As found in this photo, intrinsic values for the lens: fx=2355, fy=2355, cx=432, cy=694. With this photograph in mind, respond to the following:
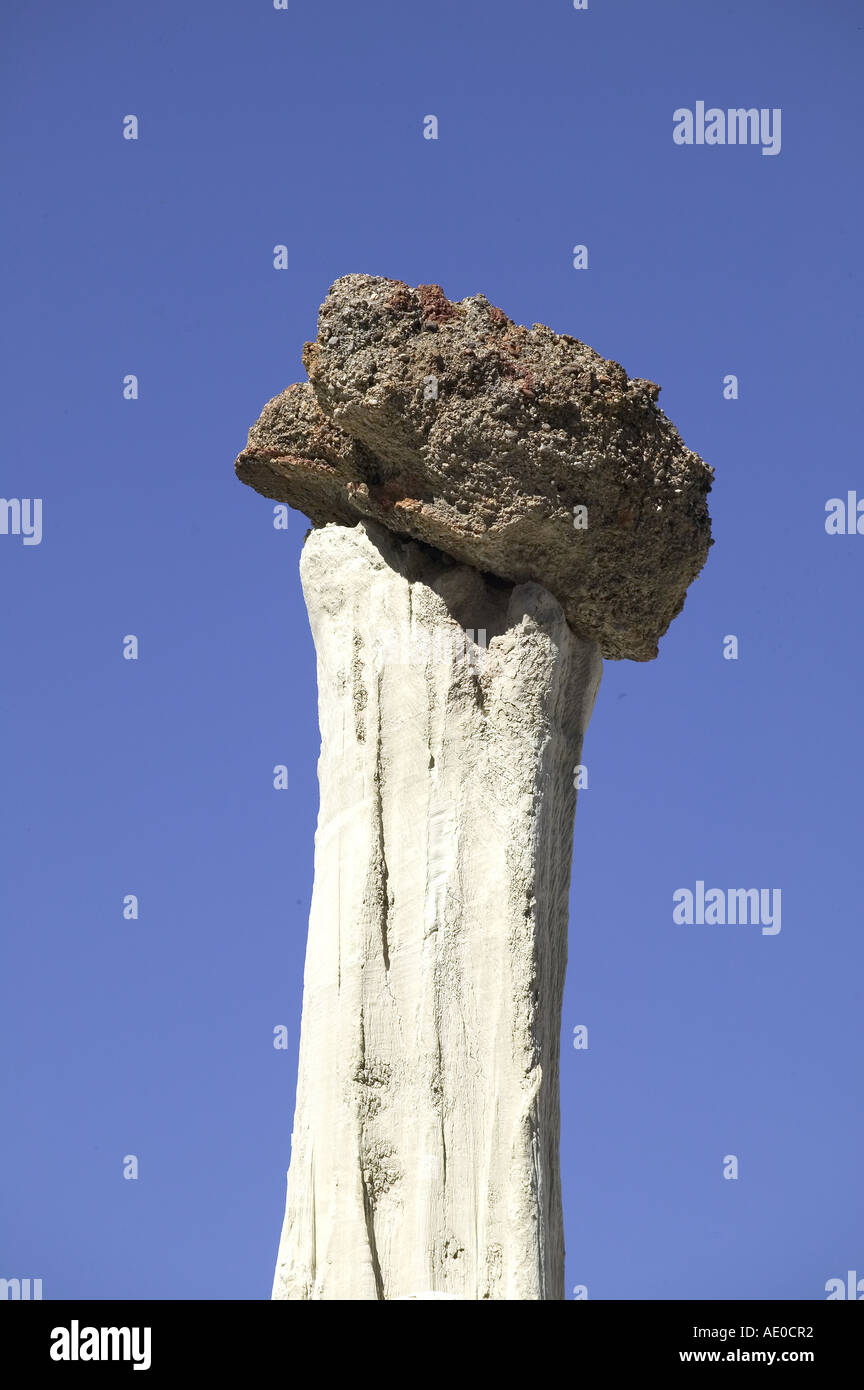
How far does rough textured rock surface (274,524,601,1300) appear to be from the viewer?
46.6 ft

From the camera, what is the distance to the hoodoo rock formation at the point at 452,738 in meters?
14.3

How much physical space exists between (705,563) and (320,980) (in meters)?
3.85

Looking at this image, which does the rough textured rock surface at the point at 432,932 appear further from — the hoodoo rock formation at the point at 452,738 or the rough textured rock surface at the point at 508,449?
the rough textured rock surface at the point at 508,449

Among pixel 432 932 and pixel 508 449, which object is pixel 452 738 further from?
pixel 508 449

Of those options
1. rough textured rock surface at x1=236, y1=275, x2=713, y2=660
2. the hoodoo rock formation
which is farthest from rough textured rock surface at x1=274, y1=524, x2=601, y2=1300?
rough textured rock surface at x1=236, y1=275, x2=713, y2=660

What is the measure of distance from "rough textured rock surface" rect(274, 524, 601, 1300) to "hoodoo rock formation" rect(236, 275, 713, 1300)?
0.05 feet

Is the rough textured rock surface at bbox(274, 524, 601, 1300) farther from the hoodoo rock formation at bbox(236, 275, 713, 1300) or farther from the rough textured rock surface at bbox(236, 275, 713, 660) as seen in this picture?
the rough textured rock surface at bbox(236, 275, 713, 660)

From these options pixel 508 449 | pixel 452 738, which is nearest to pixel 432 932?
pixel 452 738

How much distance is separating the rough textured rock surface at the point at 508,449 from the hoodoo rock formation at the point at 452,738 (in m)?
0.02

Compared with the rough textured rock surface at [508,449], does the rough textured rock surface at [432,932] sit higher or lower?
lower

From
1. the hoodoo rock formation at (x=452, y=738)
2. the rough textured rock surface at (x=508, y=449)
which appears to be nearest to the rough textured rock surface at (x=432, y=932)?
the hoodoo rock formation at (x=452, y=738)

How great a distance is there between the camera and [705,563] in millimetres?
15883

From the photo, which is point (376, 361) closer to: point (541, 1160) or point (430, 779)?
point (430, 779)
